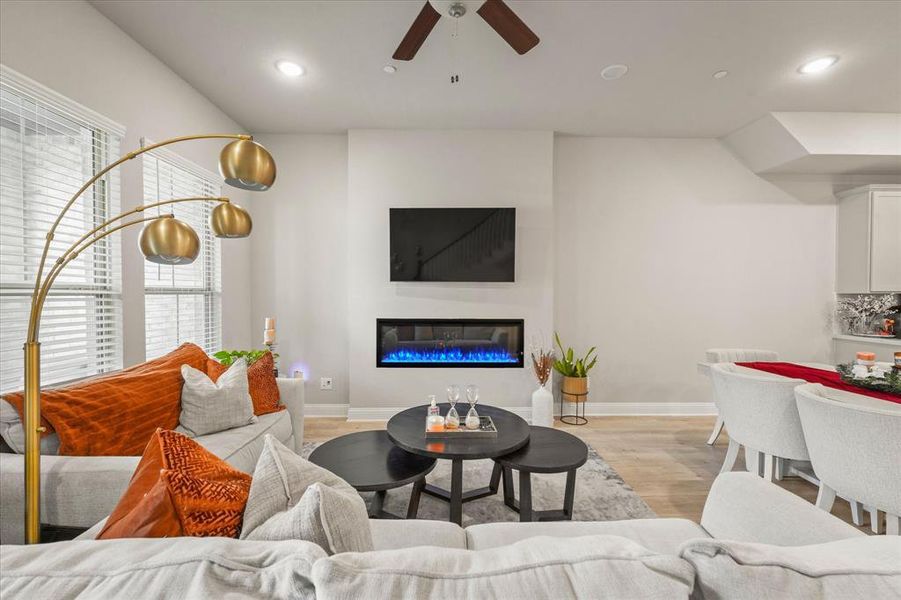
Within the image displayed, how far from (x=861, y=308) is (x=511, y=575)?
17.3ft

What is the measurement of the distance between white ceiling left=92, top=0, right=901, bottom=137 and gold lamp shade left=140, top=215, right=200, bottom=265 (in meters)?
1.59

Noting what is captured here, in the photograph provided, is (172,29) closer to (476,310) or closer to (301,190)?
(301,190)

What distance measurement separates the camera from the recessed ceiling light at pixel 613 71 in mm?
2770

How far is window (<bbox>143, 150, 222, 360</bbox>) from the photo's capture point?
8.73 feet

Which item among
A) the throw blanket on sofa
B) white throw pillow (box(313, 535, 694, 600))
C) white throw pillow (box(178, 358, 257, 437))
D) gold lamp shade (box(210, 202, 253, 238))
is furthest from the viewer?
white throw pillow (box(178, 358, 257, 437))

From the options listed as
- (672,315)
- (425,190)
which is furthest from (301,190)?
(672,315)

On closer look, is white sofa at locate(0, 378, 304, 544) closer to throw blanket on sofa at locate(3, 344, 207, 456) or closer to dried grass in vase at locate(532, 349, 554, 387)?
throw blanket on sofa at locate(3, 344, 207, 456)

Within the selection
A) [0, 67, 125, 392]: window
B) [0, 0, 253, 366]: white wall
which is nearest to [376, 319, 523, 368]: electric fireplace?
[0, 0, 253, 366]: white wall

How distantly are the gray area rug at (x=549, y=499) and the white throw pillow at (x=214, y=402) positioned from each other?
0.87 metres

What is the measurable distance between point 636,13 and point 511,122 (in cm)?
150

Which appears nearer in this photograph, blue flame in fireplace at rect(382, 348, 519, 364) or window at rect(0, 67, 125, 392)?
window at rect(0, 67, 125, 392)

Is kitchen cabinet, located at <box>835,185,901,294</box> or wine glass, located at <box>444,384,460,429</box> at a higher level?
kitchen cabinet, located at <box>835,185,901,294</box>

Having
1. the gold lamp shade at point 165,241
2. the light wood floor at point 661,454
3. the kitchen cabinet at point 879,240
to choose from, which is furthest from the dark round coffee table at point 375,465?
the kitchen cabinet at point 879,240

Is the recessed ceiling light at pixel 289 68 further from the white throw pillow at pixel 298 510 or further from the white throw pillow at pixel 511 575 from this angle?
the white throw pillow at pixel 511 575
